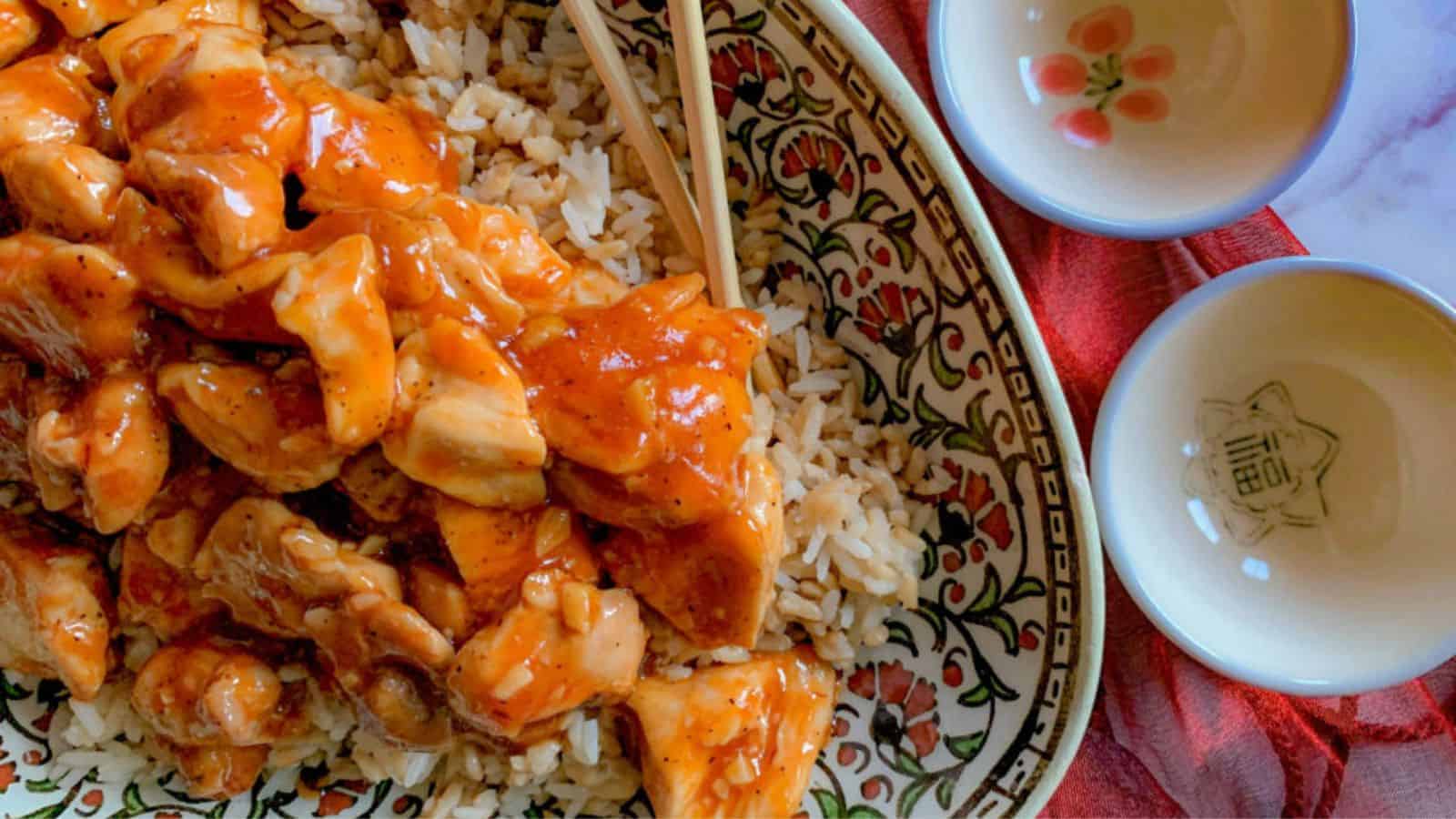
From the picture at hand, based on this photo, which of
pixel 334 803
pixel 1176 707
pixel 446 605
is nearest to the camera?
pixel 446 605

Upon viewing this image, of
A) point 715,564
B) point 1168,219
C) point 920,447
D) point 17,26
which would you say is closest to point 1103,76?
point 1168,219

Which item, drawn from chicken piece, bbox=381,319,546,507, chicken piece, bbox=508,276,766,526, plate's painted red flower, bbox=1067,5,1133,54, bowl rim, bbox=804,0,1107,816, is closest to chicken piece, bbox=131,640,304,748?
chicken piece, bbox=381,319,546,507

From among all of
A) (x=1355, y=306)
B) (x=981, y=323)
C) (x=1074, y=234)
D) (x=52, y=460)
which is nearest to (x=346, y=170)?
(x=52, y=460)

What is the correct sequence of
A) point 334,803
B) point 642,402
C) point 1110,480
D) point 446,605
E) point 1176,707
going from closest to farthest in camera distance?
point 642,402 < point 446,605 < point 334,803 < point 1110,480 < point 1176,707

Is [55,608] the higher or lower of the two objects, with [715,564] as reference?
lower

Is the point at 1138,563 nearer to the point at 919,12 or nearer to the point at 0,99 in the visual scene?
the point at 919,12

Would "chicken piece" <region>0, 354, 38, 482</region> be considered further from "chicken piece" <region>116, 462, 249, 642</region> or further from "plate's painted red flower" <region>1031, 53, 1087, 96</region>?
"plate's painted red flower" <region>1031, 53, 1087, 96</region>

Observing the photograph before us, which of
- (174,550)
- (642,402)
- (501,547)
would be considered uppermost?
(642,402)

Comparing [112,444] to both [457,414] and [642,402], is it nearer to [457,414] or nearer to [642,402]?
[457,414]
